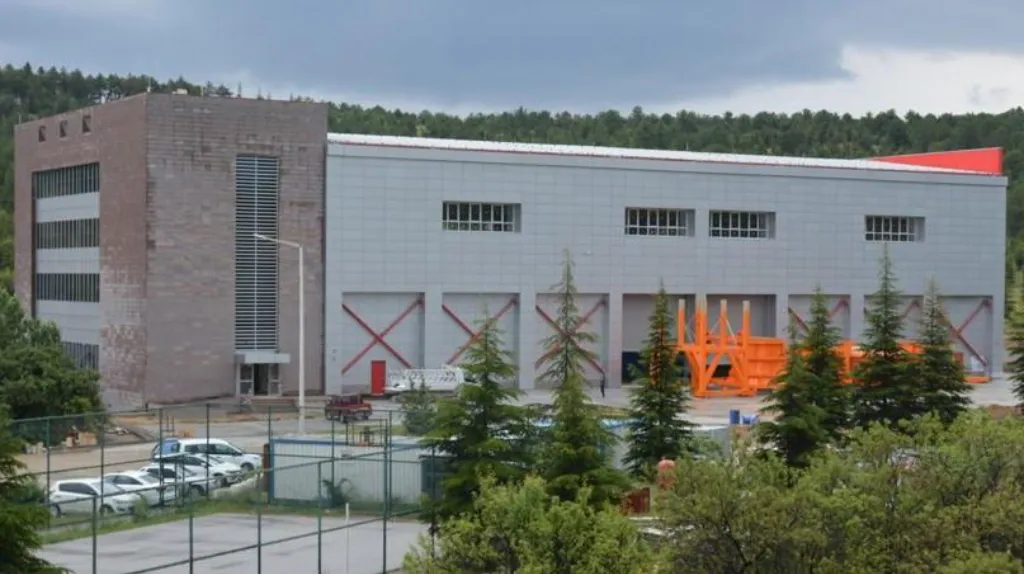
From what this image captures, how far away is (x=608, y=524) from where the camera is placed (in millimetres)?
25062

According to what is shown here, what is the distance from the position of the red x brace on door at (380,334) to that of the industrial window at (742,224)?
16731 mm

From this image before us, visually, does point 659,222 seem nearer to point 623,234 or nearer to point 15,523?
point 623,234

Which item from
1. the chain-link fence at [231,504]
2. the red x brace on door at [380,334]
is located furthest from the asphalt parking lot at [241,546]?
the red x brace on door at [380,334]

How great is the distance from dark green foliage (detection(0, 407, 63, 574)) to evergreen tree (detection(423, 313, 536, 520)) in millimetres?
11702

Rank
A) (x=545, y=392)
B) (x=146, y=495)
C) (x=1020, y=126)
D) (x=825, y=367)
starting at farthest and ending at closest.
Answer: (x=1020, y=126) < (x=545, y=392) < (x=825, y=367) < (x=146, y=495)

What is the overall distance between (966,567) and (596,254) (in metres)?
56.4

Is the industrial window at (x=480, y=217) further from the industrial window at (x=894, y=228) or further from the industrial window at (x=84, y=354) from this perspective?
the industrial window at (x=894, y=228)

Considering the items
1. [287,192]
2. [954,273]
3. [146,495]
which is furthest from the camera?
[954,273]

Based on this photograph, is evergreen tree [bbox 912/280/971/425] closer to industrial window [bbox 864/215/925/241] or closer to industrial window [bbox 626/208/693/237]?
industrial window [bbox 626/208/693/237]

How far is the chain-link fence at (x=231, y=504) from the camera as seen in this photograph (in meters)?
35.0

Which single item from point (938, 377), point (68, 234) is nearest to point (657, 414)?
point (938, 377)

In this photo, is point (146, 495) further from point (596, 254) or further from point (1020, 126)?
point (1020, 126)

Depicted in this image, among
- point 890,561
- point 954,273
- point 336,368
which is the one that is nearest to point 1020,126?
point 954,273

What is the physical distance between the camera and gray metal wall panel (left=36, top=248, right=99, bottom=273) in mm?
76000
